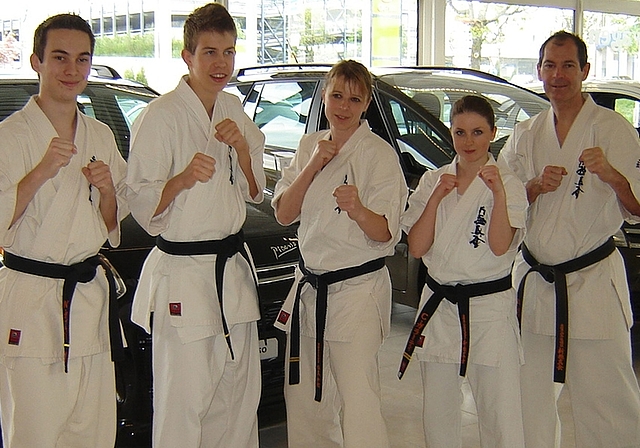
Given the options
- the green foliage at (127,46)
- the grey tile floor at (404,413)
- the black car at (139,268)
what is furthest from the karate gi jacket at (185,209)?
the green foliage at (127,46)

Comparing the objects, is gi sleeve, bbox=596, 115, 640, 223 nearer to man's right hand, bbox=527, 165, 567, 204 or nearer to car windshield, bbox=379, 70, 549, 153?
man's right hand, bbox=527, 165, 567, 204

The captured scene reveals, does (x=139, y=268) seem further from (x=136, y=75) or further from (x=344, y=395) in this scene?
(x=136, y=75)

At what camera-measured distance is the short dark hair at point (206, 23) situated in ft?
9.11

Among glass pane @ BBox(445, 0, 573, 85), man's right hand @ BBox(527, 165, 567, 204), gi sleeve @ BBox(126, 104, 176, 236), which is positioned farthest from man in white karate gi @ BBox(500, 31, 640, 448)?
glass pane @ BBox(445, 0, 573, 85)

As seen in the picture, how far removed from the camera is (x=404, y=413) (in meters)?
4.08

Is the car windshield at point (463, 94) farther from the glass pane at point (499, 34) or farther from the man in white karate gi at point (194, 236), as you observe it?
the glass pane at point (499, 34)

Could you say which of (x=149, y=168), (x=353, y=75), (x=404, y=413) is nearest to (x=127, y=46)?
(x=404, y=413)

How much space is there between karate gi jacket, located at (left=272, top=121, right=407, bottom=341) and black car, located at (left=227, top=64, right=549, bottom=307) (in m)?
1.34

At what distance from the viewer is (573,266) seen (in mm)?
3154

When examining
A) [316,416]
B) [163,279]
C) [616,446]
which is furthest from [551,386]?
[163,279]

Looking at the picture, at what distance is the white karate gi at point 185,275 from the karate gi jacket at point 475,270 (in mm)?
696

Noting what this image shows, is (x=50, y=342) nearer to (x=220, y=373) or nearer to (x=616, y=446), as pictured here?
(x=220, y=373)

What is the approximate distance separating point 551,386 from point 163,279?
1545 mm

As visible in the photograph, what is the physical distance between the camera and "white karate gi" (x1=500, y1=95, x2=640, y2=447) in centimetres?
315
